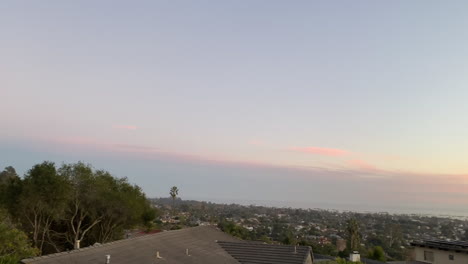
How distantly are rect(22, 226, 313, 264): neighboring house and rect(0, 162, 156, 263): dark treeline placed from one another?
9.59 metres

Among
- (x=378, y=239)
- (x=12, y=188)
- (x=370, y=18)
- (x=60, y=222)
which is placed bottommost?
(x=378, y=239)

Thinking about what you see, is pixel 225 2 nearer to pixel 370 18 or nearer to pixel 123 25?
pixel 123 25

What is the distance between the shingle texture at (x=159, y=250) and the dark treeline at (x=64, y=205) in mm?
9367

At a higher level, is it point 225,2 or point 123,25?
point 225,2

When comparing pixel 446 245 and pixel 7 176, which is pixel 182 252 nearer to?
pixel 446 245

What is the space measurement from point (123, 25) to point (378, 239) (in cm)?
8443

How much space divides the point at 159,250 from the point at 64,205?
52.4 ft

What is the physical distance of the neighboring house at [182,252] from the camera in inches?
680

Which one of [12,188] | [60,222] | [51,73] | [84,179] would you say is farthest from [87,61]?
[60,222]

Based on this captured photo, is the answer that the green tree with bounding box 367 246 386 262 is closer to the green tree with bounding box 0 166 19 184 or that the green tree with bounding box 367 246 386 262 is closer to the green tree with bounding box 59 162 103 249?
the green tree with bounding box 59 162 103 249

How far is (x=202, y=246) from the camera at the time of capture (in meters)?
24.9

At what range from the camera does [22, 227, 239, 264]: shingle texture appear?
656 inches

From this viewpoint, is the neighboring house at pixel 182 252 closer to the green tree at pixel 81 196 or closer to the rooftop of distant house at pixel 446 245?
the green tree at pixel 81 196

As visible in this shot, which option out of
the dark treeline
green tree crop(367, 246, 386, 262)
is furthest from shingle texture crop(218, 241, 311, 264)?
green tree crop(367, 246, 386, 262)
